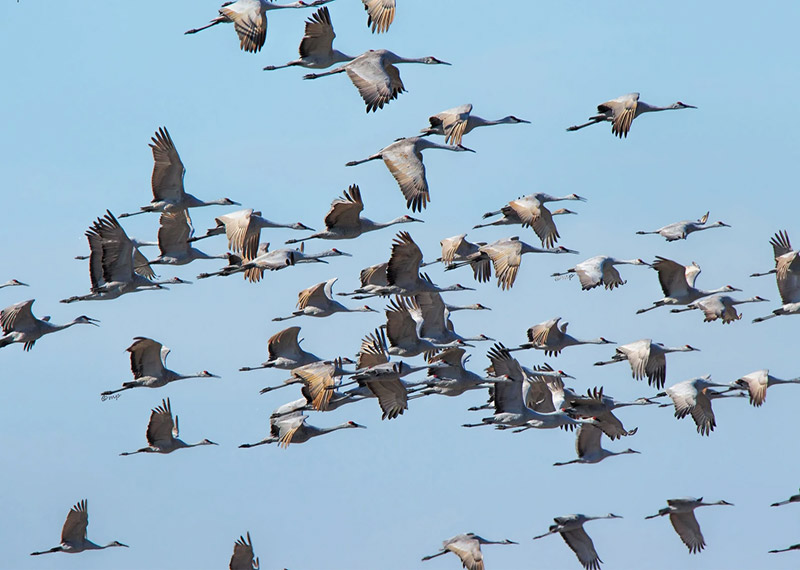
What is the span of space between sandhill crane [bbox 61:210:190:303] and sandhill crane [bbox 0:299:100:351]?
1.60 meters

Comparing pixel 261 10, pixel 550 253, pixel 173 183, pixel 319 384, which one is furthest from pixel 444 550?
pixel 261 10

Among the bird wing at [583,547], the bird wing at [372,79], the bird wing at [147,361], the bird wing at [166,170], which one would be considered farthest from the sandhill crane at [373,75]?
the bird wing at [583,547]

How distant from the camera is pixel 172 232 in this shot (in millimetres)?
32562

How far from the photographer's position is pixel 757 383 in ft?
107

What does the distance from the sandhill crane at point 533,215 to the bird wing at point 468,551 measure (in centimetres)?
642

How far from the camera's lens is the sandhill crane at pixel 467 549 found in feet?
98.4

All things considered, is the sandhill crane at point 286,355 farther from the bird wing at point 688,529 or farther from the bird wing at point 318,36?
the bird wing at point 688,529

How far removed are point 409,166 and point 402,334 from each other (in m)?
3.34

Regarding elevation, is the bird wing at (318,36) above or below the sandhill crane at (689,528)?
above

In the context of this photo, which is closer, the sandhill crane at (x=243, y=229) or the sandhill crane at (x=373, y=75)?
the sandhill crane at (x=373, y=75)

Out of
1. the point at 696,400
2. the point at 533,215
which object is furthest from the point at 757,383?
the point at 533,215

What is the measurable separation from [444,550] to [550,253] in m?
6.59

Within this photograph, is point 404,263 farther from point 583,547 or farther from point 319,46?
point 583,547

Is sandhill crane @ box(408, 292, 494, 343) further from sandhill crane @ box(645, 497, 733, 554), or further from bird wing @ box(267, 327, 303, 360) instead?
sandhill crane @ box(645, 497, 733, 554)
